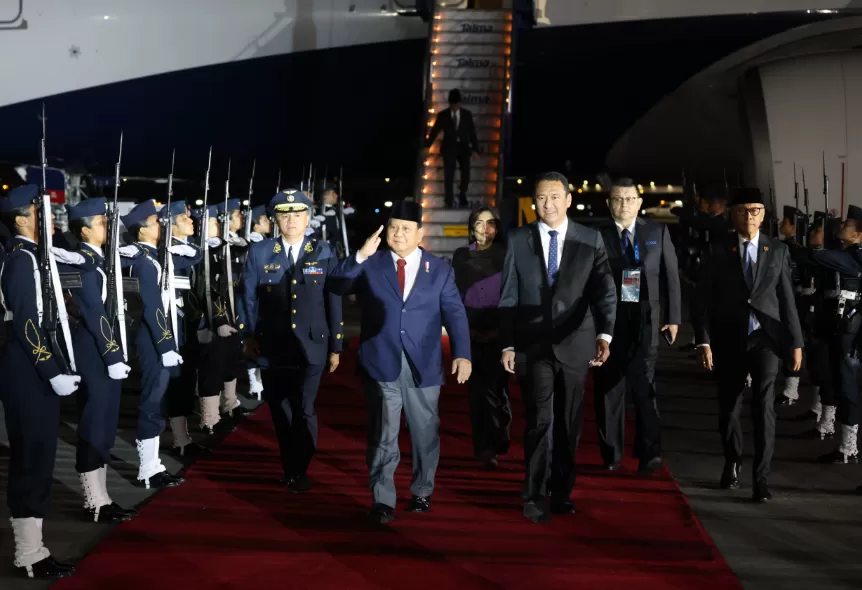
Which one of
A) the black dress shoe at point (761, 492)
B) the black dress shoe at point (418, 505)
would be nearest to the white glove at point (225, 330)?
the black dress shoe at point (418, 505)

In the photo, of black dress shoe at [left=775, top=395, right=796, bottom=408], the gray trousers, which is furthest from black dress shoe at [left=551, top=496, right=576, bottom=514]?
black dress shoe at [left=775, top=395, right=796, bottom=408]

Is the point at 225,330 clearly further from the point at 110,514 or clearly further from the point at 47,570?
the point at 47,570

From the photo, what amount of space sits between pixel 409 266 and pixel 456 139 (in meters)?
9.11

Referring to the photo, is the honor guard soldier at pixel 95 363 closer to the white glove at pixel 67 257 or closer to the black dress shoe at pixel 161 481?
the white glove at pixel 67 257

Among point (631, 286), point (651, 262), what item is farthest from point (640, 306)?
point (651, 262)

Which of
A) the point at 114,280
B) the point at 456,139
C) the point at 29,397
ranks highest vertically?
the point at 456,139

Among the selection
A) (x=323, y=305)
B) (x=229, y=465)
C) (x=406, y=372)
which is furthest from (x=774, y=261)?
(x=229, y=465)

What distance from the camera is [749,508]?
17.6 ft

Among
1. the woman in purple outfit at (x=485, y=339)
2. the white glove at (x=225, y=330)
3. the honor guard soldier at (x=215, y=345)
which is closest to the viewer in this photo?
the woman in purple outfit at (x=485, y=339)

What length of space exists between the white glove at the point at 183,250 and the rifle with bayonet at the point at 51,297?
2.17m

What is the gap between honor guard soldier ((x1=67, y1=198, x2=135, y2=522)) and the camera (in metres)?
4.73

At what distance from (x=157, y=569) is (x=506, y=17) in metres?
13.3

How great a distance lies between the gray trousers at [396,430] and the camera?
5035mm

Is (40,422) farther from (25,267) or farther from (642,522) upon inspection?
(642,522)
